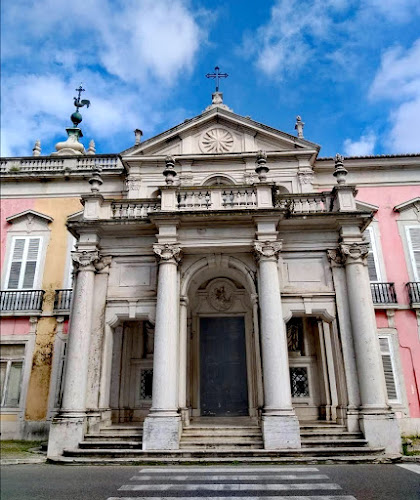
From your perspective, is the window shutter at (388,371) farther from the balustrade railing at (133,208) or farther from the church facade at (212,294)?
the balustrade railing at (133,208)

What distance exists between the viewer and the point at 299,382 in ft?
44.9

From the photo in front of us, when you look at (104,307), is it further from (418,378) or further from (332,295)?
(418,378)

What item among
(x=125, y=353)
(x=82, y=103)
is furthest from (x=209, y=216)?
(x=82, y=103)

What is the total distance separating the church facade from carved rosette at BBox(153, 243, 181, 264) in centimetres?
4

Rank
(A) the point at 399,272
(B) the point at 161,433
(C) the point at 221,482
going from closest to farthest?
(C) the point at 221,482, (B) the point at 161,433, (A) the point at 399,272

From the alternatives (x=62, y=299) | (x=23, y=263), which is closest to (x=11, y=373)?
(x=62, y=299)

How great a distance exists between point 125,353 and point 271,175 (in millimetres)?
9074

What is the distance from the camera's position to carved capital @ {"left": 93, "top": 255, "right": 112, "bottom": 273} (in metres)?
12.2

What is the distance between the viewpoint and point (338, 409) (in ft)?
37.4

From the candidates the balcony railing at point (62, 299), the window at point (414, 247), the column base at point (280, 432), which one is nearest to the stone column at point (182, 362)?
the column base at point (280, 432)

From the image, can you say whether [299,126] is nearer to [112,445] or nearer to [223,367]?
[223,367]

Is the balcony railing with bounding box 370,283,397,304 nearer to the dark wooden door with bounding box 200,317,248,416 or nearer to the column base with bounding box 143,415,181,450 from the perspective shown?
the dark wooden door with bounding box 200,317,248,416

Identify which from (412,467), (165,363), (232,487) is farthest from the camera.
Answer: (165,363)

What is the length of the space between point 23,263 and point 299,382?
12.1 metres
